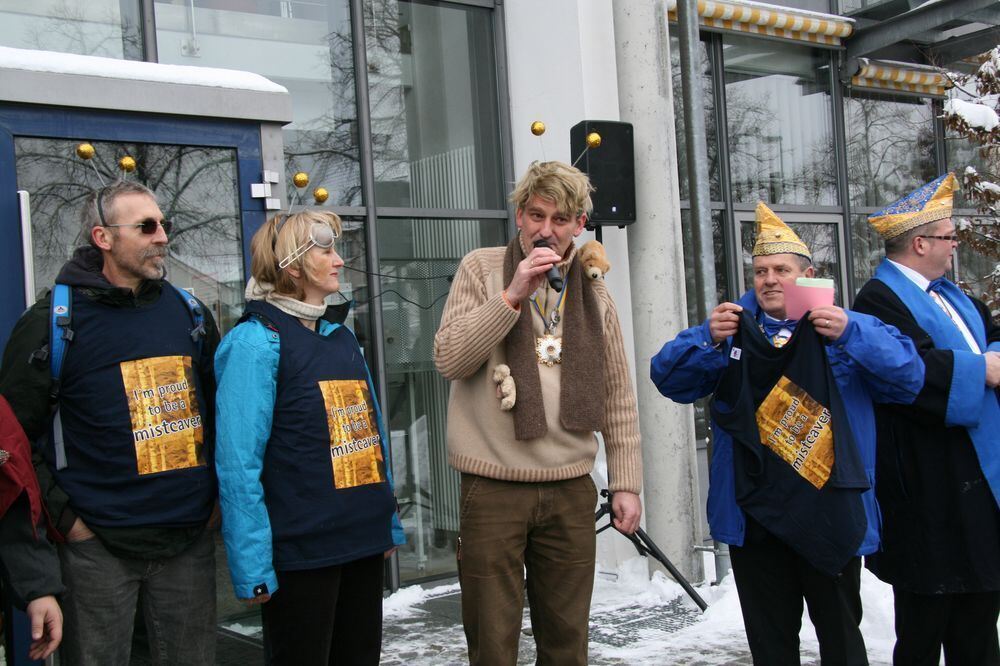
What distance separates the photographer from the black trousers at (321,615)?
2.83 m

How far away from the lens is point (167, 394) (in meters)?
2.84

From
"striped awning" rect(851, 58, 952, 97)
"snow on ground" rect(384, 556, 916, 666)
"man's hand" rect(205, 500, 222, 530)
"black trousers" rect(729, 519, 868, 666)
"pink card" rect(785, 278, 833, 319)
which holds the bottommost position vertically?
"snow on ground" rect(384, 556, 916, 666)

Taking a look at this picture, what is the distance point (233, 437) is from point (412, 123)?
407 centimetres

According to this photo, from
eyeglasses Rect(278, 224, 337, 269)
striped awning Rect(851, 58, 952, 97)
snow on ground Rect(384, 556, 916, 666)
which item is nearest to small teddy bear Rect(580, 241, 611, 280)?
eyeglasses Rect(278, 224, 337, 269)

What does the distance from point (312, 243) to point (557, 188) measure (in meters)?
0.77

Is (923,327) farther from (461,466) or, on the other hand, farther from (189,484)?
(189,484)

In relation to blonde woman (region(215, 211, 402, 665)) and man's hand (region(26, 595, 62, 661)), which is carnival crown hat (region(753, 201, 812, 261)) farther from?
man's hand (region(26, 595, 62, 661))

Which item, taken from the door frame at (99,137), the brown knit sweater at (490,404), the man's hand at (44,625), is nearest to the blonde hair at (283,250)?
the brown knit sweater at (490,404)

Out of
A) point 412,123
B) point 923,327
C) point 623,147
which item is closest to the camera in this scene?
point 923,327

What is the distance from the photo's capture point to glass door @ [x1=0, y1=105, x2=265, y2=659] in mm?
3289

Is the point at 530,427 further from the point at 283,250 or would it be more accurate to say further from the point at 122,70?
the point at 122,70

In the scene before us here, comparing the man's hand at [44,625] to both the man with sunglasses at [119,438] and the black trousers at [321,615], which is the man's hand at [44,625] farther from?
the black trousers at [321,615]

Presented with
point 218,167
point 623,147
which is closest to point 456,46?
point 623,147

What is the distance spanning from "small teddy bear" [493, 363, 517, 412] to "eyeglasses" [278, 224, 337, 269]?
65 cm
